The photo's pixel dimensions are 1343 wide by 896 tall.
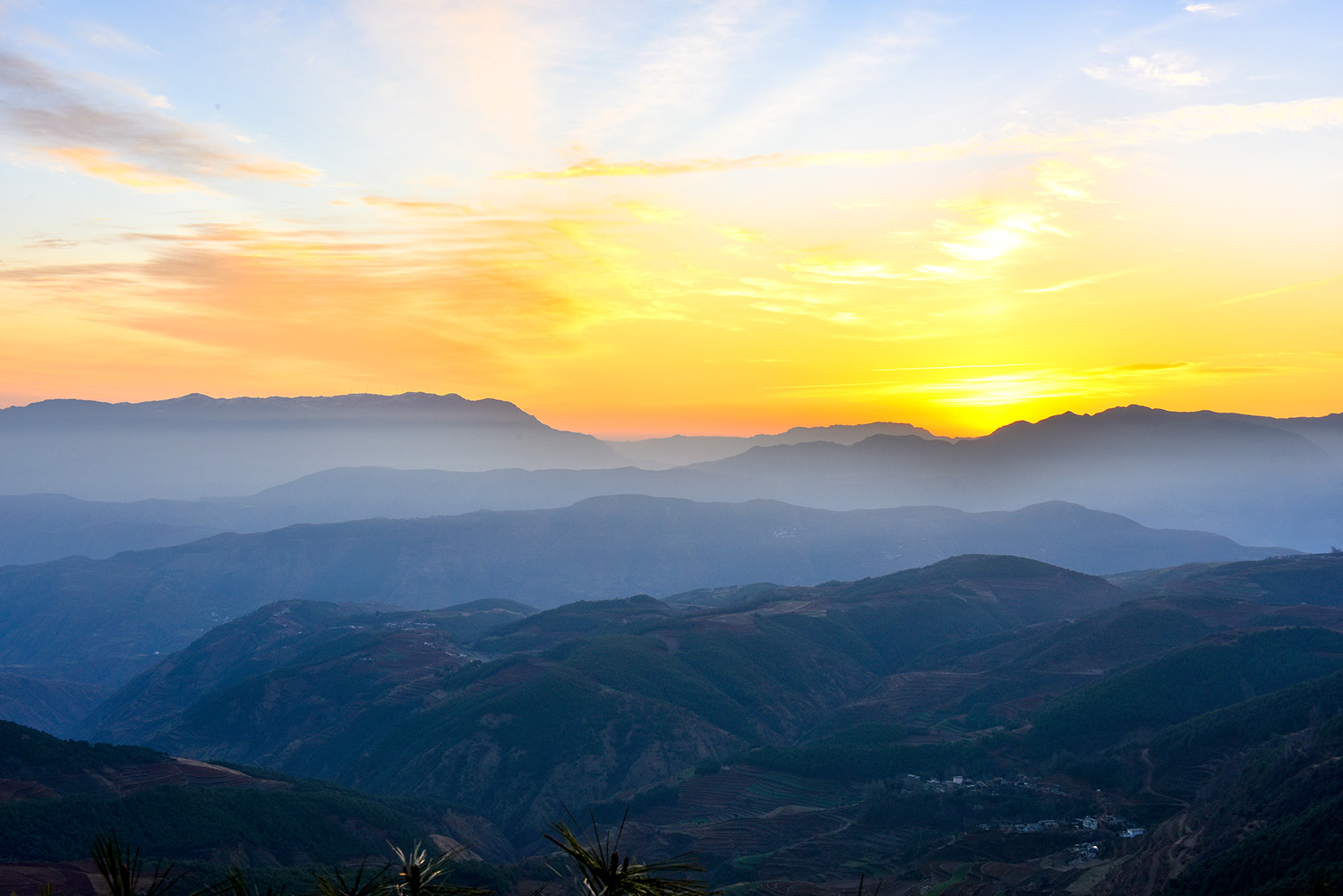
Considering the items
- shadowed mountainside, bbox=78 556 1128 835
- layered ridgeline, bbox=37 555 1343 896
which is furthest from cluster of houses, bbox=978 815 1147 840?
shadowed mountainside, bbox=78 556 1128 835

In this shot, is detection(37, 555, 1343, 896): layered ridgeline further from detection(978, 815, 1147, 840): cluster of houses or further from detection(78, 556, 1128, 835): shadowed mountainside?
detection(978, 815, 1147, 840): cluster of houses

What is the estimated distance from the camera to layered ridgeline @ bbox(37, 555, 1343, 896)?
74.3 m

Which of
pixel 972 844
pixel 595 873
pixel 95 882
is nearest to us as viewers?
pixel 595 873

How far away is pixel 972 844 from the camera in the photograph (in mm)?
Result: 80750

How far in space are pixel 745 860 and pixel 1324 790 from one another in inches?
1962

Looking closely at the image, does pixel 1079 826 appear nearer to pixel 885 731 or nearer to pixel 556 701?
pixel 885 731

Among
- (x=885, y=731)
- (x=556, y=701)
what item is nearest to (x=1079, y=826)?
(x=885, y=731)

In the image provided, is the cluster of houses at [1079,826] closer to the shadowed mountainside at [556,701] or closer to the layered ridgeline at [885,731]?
the layered ridgeline at [885,731]

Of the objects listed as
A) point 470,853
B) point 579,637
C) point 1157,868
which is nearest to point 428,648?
point 579,637

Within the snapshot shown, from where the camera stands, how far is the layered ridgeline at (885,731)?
74.3 metres

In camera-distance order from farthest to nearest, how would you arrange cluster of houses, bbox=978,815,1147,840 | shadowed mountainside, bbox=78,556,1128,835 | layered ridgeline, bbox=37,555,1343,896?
shadowed mountainside, bbox=78,556,1128,835, cluster of houses, bbox=978,815,1147,840, layered ridgeline, bbox=37,555,1343,896

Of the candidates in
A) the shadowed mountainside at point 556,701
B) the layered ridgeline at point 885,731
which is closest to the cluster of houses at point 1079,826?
the layered ridgeline at point 885,731

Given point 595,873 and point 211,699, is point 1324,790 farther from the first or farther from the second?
point 211,699

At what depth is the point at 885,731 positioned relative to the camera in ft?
401
